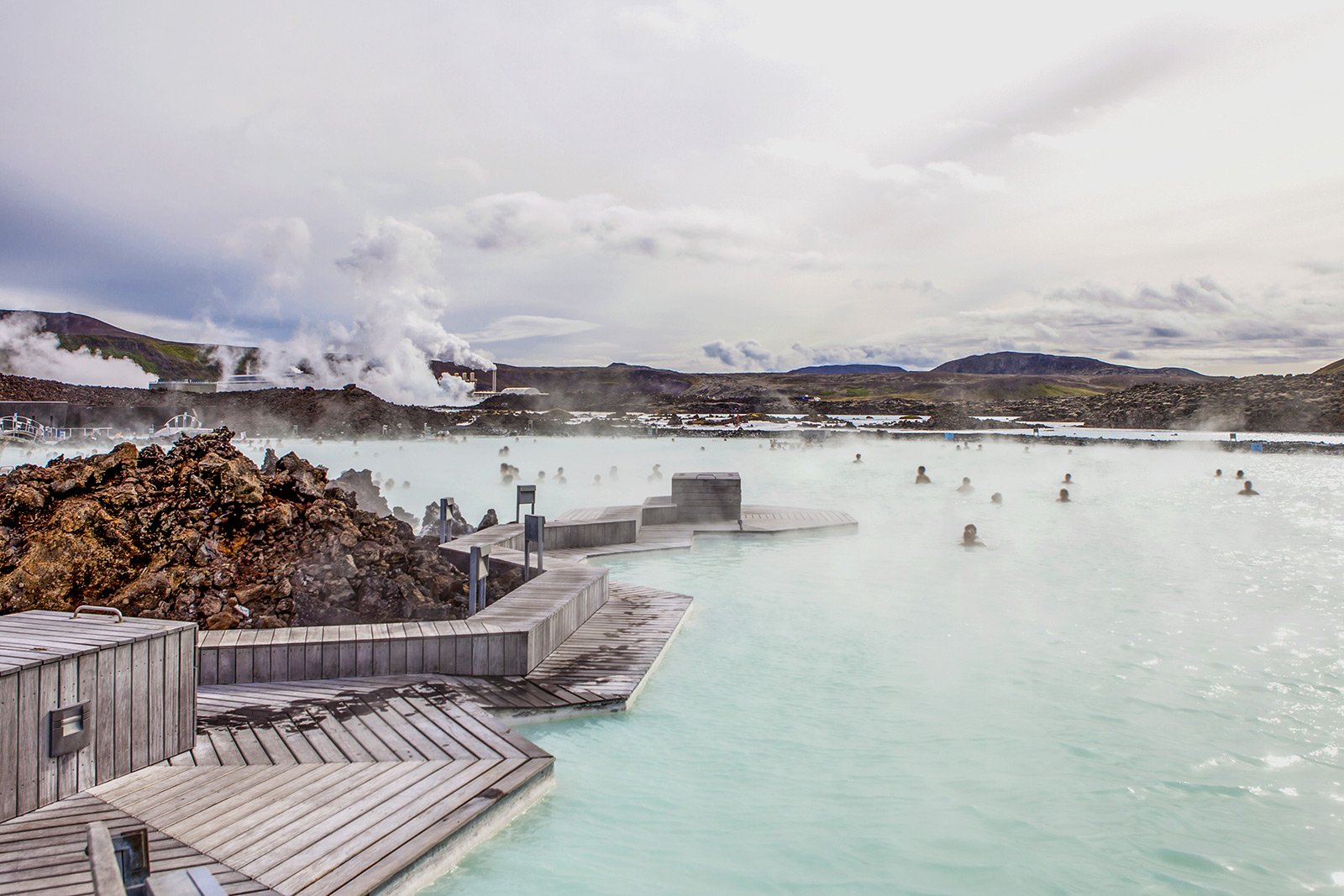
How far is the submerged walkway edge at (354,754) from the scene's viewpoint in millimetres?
2928

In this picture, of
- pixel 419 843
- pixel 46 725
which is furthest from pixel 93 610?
pixel 419 843

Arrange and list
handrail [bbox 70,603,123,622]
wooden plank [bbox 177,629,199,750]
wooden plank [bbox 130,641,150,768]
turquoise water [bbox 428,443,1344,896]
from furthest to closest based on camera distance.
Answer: turquoise water [bbox 428,443,1344,896] → wooden plank [bbox 177,629,199,750] → handrail [bbox 70,603,123,622] → wooden plank [bbox 130,641,150,768]

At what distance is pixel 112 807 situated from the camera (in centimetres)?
318

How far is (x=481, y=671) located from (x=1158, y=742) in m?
4.56

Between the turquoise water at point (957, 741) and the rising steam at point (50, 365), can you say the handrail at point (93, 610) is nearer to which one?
the turquoise water at point (957, 741)

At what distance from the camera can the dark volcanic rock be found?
650cm

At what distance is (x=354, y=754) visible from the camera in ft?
12.5

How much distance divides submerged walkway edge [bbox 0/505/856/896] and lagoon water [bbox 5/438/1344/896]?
25cm

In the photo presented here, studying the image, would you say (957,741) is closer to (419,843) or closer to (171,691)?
(419,843)

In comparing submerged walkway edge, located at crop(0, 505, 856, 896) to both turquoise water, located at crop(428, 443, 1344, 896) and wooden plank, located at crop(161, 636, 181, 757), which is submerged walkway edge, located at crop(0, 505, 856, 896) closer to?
wooden plank, located at crop(161, 636, 181, 757)

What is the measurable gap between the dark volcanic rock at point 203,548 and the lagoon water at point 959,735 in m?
2.83

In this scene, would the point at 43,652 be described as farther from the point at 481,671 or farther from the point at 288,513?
the point at 288,513

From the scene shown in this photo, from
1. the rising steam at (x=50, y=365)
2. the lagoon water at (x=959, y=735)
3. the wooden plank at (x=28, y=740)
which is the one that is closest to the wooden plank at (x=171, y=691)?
the wooden plank at (x=28, y=740)

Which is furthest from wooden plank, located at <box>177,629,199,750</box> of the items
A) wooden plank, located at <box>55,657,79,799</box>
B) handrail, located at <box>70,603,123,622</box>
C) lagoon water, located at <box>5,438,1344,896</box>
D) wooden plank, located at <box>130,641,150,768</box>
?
lagoon water, located at <box>5,438,1344,896</box>
